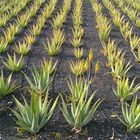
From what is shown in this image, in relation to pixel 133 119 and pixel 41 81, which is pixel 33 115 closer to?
pixel 41 81

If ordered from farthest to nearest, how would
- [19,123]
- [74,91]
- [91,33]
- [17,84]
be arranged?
[91,33]
[17,84]
[74,91]
[19,123]

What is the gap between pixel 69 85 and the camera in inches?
156

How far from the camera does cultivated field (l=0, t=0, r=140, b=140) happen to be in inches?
133

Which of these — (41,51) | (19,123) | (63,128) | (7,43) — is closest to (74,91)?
(63,128)

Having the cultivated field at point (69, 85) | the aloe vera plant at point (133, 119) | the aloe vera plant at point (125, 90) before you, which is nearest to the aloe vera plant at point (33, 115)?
the cultivated field at point (69, 85)

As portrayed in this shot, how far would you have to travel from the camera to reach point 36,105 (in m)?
3.25

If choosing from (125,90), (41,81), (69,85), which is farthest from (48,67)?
(125,90)

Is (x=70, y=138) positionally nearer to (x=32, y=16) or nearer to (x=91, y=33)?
(x=91, y=33)

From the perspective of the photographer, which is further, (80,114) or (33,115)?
(80,114)

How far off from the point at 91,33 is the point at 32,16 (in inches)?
83.6

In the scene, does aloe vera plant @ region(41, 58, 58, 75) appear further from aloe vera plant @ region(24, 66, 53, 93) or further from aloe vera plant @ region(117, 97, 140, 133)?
aloe vera plant @ region(117, 97, 140, 133)

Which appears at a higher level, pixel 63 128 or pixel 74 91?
pixel 74 91

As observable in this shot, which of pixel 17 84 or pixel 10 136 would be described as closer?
pixel 10 136

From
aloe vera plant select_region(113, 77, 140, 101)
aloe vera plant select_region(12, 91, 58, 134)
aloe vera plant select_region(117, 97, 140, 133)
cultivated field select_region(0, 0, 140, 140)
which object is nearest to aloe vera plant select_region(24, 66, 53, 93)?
cultivated field select_region(0, 0, 140, 140)
